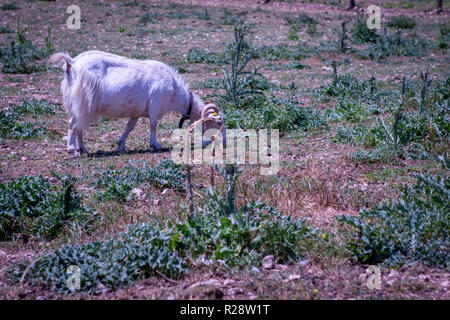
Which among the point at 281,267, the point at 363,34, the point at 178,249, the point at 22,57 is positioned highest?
the point at 363,34

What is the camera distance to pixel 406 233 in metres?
3.83

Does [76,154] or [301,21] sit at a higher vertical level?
[301,21]

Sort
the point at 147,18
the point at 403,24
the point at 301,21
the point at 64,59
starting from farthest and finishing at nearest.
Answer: the point at 301,21
the point at 403,24
the point at 147,18
the point at 64,59

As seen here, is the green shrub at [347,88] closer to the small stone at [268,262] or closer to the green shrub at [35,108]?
the green shrub at [35,108]

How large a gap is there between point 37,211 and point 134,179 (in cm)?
123

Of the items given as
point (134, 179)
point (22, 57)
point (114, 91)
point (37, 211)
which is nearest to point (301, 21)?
point (22, 57)

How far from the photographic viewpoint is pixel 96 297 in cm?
334

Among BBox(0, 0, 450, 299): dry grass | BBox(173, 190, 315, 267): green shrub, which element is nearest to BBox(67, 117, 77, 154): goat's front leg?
BBox(0, 0, 450, 299): dry grass

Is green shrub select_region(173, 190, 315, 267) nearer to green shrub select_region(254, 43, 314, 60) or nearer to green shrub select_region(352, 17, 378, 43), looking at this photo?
green shrub select_region(254, 43, 314, 60)

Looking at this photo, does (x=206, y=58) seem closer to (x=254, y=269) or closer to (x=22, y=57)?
(x=22, y=57)

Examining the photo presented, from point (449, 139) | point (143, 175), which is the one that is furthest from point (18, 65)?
point (449, 139)

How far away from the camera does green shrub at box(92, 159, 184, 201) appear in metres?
5.27

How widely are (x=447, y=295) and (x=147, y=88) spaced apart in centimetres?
535
